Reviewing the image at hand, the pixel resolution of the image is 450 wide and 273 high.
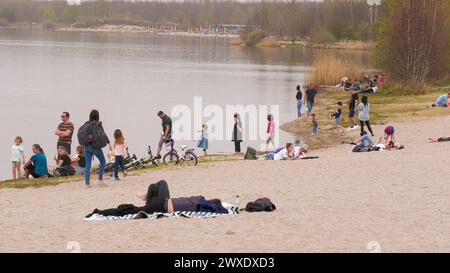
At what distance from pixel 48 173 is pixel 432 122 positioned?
50.2 ft

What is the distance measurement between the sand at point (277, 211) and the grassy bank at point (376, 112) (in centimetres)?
789

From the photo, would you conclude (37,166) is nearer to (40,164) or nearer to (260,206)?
(40,164)

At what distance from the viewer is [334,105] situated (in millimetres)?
41719

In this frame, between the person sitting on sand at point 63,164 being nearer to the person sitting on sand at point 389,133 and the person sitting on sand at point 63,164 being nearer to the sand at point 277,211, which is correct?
the sand at point 277,211

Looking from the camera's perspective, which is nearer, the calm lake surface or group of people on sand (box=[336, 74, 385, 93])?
the calm lake surface

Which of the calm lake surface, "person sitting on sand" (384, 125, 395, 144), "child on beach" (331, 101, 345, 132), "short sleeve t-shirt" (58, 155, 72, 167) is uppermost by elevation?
"person sitting on sand" (384, 125, 395, 144)

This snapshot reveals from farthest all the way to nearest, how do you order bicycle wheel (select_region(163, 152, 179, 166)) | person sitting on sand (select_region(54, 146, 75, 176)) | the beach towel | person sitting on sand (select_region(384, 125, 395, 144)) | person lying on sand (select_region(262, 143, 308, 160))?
1. person sitting on sand (select_region(384, 125, 395, 144))
2. bicycle wheel (select_region(163, 152, 179, 166))
3. person lying on sand (select_region(262, 143, 308, 160))
4. person sitting on sand (select_region(54, 146, 75, 176))
5. the beach towel

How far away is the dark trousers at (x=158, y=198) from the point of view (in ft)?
43.8

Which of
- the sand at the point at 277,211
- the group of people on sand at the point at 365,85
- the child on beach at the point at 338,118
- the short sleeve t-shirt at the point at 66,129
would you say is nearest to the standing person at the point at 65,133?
the short sleeve t-shirt at the point at 66,129

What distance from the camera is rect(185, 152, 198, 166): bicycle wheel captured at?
21688 millimetres

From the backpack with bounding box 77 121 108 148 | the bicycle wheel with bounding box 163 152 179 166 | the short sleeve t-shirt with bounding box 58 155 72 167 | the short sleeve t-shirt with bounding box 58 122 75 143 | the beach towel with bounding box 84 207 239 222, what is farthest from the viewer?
the short sleeve t-shirt with bounding box 58 122 75 143

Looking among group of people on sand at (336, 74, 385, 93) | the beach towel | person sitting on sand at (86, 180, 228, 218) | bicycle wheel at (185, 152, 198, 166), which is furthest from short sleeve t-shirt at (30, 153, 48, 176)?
group of people on sand at (336, 74, 385, 93)

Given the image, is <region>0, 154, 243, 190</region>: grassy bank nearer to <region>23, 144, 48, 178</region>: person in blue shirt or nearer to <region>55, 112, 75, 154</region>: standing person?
<region>23, 144, 48, 178</region>: person in blue shirt

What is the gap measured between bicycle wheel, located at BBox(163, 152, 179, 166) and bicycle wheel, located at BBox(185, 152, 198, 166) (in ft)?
0.96
